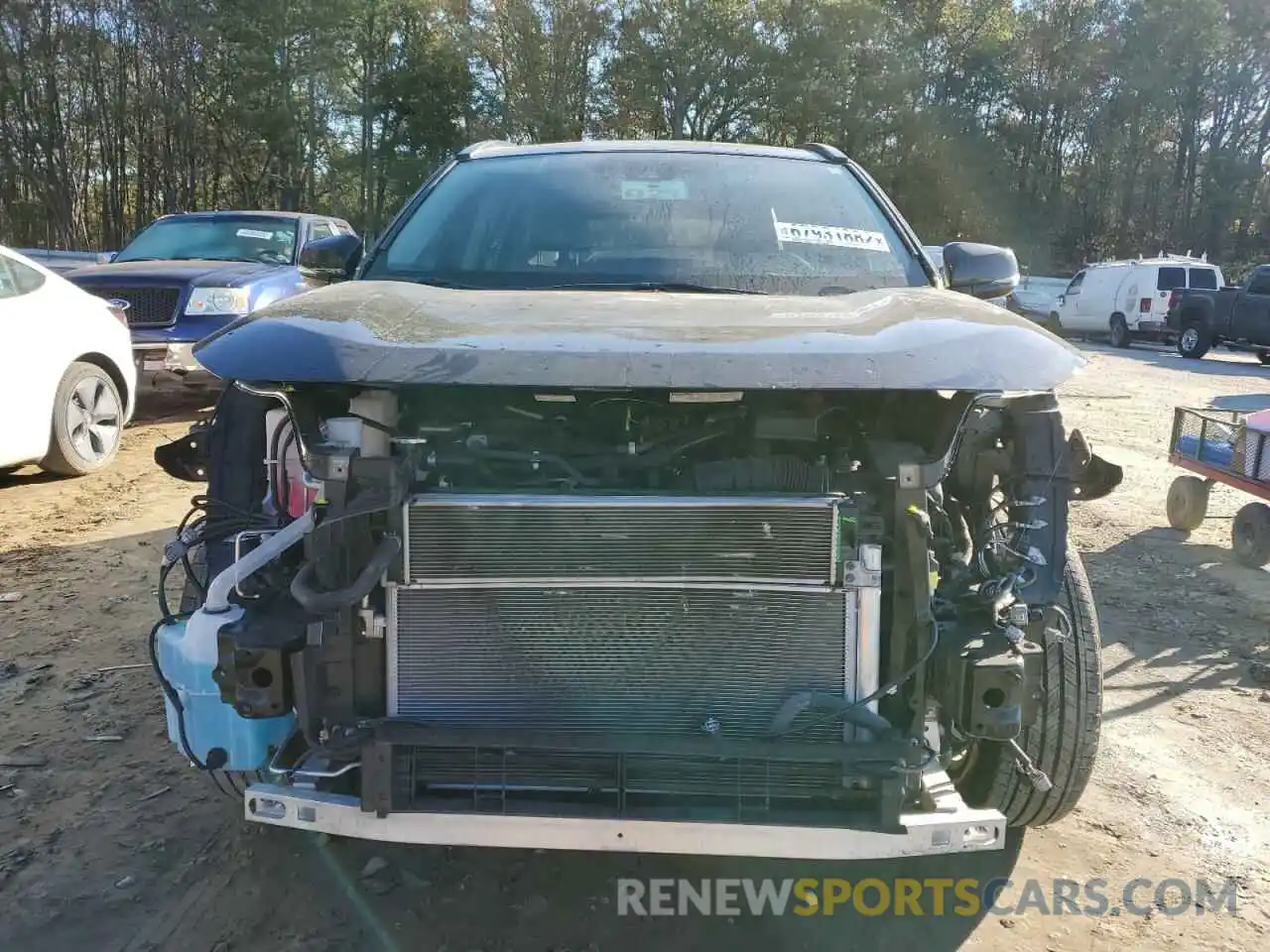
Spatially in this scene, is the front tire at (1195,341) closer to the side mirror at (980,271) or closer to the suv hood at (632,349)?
the side mirror at (980,271)

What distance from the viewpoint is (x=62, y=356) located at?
6.24 m

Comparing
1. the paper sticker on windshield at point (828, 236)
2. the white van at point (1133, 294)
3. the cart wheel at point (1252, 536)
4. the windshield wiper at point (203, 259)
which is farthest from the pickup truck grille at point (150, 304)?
the white van at point (1133, 294)

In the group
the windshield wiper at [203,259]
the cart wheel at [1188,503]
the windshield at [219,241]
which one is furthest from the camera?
the windshield at [219,241]

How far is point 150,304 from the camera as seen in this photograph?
7965 millimetres

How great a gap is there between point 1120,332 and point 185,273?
1826cm

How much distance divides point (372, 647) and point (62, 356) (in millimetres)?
5124

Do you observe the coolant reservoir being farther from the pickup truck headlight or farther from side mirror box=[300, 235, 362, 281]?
the pickup truck headlight

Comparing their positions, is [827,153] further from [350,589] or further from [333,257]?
[350,589]

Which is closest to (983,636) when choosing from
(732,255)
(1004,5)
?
(732,255)

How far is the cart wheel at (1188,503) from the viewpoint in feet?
19.5

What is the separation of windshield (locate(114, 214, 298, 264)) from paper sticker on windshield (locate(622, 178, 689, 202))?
6506 millimetres

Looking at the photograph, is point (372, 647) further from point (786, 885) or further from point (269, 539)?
point (786, 885)

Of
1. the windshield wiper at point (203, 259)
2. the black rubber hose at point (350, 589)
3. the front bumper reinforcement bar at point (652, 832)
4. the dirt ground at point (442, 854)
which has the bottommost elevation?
the dirt ground at point (442, 854)
